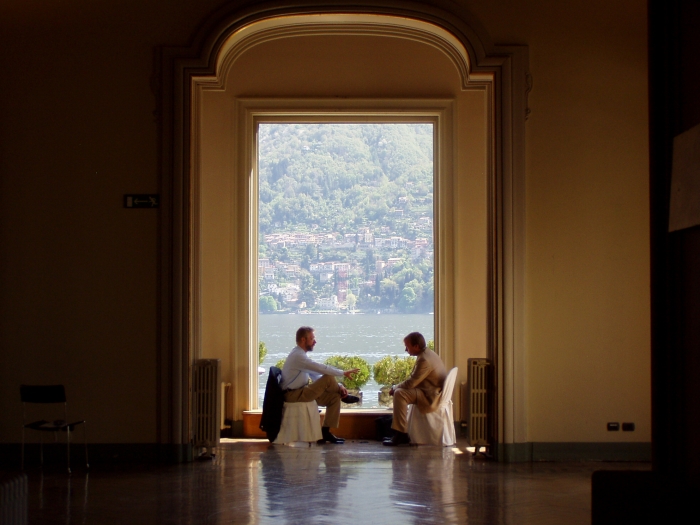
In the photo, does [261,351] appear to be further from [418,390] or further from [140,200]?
[140,200]

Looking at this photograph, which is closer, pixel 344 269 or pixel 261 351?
pixel 261 351

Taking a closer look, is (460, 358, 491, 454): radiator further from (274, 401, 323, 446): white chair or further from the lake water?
the lake water

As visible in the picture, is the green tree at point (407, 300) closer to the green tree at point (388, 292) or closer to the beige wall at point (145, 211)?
the green tree at point (388, 292)

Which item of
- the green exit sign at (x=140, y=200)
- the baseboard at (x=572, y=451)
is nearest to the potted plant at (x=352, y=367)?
the baseboard at (x=572, y=451)

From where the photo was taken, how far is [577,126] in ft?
22.9

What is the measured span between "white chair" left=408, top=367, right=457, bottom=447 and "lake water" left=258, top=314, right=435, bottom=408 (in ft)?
4.11

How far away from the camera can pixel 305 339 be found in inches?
341

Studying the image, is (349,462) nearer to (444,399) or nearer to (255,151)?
(444,399)

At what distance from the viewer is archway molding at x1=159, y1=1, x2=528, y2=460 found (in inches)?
269

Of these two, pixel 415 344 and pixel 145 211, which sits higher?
pixel 145 211

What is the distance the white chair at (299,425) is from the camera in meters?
8.30

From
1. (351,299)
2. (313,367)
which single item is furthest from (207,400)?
(351,299)

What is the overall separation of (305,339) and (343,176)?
228cm

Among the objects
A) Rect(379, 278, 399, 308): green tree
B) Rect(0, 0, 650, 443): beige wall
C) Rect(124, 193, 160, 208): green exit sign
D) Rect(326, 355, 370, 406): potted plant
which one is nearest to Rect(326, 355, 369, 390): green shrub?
Rect(326, 355, 370, 406): potted plant
